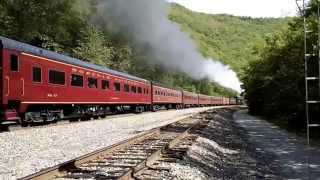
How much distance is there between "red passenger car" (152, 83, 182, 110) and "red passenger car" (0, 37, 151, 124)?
16180 mm

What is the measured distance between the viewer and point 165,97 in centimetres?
5612

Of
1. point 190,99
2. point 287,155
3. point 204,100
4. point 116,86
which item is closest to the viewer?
point 287,155

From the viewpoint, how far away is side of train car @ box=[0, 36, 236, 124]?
19734 millimetres

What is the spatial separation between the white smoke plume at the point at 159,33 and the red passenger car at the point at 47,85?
18.9ft

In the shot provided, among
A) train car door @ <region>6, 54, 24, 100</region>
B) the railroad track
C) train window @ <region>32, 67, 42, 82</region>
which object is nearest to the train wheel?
train car door @ <region>6, 54, 24, 100</region>

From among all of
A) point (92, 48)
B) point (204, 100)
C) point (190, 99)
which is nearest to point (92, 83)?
point (92, 48)

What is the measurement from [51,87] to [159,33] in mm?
29277

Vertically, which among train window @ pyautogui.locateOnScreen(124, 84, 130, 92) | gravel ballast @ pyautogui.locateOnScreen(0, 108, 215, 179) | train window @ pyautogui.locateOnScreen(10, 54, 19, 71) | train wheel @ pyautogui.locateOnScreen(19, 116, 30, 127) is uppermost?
train window @ pyautogui.locateOnScreen(10, 54, 19, 71)

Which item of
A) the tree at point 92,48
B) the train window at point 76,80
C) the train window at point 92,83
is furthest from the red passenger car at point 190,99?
the train window at point 76,80

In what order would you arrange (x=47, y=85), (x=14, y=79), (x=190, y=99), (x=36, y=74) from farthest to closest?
1. (x=190, y=99)
2. (x=47, y=85)
3. (x=36, y=74)
4. (x=14, y=79)

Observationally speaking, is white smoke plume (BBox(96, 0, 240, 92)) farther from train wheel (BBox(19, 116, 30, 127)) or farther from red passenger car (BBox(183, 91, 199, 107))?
train wheel (BBox(19, 116, 30, 127))

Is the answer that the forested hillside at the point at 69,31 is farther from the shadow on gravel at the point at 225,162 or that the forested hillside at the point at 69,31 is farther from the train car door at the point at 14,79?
the shadow on gravel at the point at 225,162

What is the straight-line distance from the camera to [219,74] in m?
91.5

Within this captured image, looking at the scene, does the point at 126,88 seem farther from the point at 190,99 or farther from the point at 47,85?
the point at 190,99
